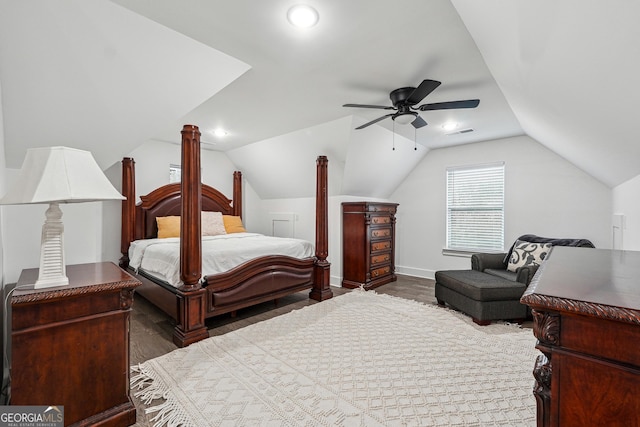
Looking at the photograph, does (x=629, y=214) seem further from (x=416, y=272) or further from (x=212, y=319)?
(x=212, y=319)

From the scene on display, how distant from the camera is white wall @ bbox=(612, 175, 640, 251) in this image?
87.7 inches

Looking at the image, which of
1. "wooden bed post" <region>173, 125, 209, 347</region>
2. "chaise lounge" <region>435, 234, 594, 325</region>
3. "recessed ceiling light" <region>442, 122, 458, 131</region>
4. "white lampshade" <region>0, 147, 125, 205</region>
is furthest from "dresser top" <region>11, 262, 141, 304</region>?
"recessed ceiling light" <region>442, 122, 458, 131</region>

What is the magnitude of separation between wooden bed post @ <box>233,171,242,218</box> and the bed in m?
0.42

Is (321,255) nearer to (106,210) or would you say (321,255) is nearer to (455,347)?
(455,347)

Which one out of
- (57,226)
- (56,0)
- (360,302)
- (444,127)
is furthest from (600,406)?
(444,127)

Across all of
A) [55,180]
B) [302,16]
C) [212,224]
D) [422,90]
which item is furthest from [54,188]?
[212,224]

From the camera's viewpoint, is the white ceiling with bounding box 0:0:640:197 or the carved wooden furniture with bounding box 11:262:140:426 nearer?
the carved wooden furniture with bounding box 11:262:140:426

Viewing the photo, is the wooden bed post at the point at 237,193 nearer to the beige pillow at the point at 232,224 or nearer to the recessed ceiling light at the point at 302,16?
the beige pillow at the point at 232,224

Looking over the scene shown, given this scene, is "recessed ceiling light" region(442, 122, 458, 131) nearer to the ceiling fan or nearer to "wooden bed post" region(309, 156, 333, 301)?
the ceiling fan

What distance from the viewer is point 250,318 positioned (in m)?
3.04

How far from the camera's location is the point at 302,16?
172cm

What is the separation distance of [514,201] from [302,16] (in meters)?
4.03

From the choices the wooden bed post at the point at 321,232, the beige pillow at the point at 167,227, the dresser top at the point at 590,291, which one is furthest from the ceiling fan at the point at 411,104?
the beige pillow at the point at 167,227

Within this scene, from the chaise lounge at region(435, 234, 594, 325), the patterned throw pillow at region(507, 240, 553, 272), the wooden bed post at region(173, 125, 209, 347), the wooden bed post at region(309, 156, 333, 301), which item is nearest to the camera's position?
the wooden bed post at region(173, 125, 209, 347)
